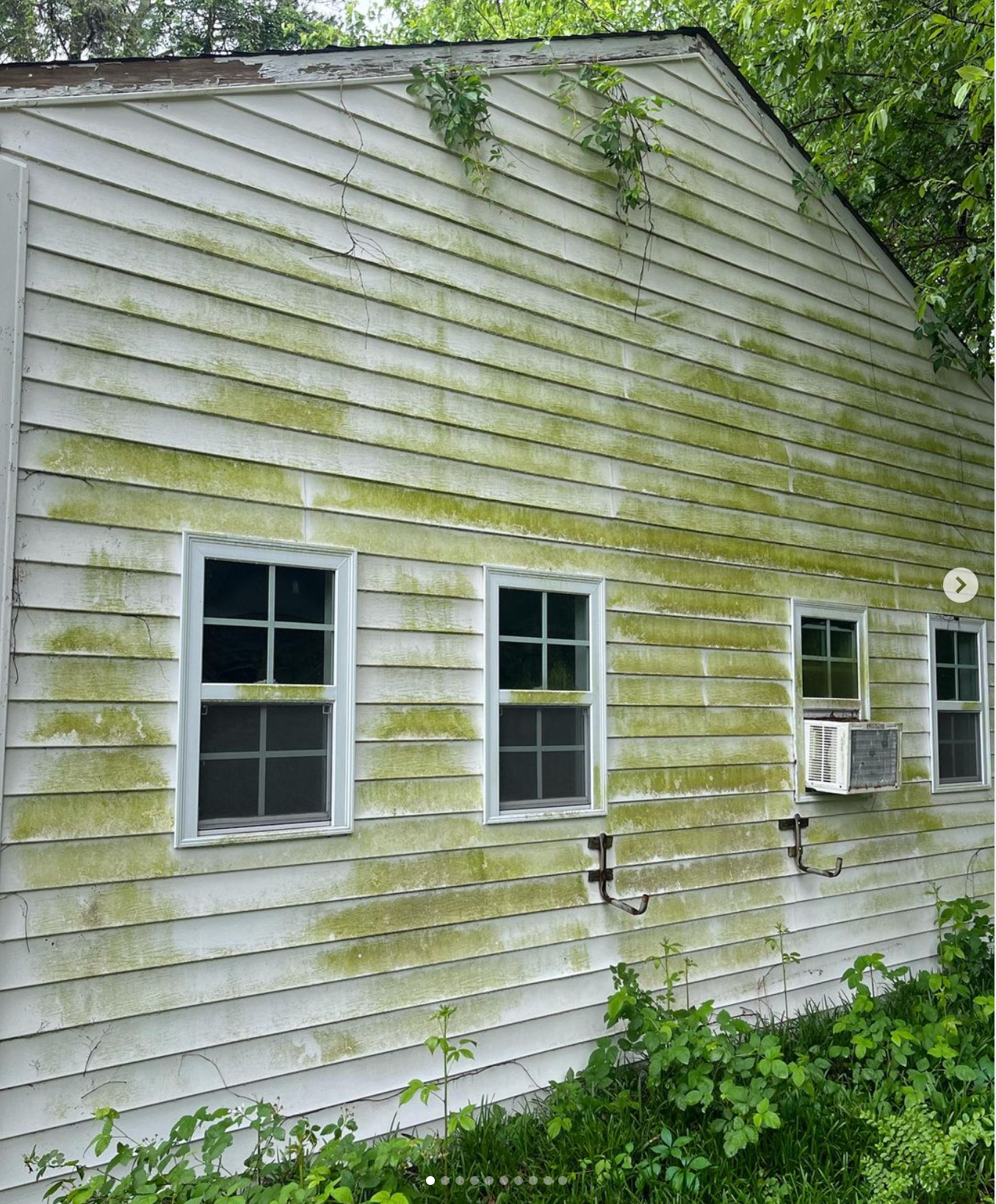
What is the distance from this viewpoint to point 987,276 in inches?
285

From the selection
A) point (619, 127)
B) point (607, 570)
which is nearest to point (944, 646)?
point (607, 570)

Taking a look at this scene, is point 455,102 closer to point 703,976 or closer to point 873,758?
point 873,758

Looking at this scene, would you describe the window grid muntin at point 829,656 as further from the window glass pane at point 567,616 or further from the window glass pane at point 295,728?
the window glass pane at point 295,728

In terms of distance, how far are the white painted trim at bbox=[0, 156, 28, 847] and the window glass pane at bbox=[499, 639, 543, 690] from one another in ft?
6.90

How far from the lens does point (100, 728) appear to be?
3447 millimetres

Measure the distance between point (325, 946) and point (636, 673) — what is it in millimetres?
2076

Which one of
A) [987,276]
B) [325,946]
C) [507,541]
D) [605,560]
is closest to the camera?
[325,946]

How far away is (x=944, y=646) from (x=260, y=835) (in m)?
5.30

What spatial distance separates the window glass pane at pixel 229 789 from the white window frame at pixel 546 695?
1082mm

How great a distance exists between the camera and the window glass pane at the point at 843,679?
20.5 feet

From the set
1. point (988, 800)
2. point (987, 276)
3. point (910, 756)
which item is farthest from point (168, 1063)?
point (987, 276)

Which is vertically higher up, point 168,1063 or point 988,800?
point 988,800

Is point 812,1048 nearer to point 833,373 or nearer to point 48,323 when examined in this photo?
point 833,373

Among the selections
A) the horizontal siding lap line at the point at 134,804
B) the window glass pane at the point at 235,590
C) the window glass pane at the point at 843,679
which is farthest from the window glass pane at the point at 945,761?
the window glass pane at the point at 235,590
